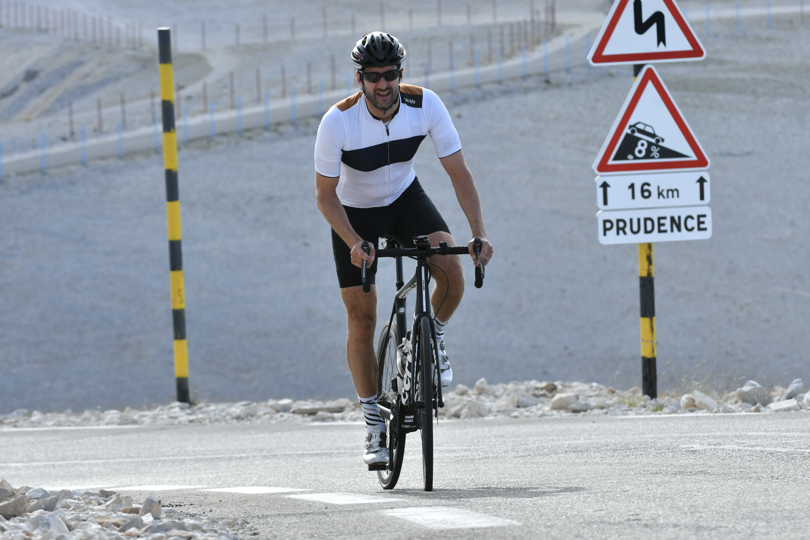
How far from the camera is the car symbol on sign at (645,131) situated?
9.20 m

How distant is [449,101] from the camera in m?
37.1

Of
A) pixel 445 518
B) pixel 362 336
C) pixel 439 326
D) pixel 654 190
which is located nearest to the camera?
pixel 445 518

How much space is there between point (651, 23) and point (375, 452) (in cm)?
537

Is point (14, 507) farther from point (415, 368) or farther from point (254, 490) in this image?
point (415, 368)

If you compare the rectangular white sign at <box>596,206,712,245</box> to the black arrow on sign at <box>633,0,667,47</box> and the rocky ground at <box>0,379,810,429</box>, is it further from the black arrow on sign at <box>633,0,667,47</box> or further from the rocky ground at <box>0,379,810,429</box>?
the black arrow on sign at <box>633,0,667,47</box>

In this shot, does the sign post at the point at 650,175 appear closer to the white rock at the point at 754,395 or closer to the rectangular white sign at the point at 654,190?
the rectangular white sign at the point at 654,190

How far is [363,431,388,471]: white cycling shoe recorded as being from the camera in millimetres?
5637

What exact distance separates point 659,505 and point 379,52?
2.50 metres

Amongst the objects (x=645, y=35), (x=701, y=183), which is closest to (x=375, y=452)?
(x=701, y=183)

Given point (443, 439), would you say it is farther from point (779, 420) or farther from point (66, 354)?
point (66, 354)

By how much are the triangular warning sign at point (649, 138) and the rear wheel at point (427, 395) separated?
14.9ft

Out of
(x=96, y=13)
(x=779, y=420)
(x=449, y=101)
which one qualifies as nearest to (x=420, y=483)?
(x=779, y=420)

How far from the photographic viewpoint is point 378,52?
17.3ft

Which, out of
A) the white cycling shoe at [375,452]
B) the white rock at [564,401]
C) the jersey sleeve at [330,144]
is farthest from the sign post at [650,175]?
the jersey sleeve at [330,144]
